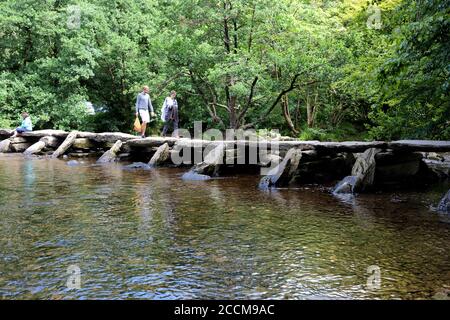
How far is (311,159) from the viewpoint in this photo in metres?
10.3

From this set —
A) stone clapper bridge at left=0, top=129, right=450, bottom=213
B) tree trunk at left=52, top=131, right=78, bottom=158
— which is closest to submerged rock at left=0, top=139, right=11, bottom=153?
tree trunk at left=52, top=131, right=78, bottom=158

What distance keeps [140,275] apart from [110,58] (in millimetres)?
19773

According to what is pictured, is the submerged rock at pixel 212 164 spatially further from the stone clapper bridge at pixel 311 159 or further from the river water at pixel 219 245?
the river water at pixel 219 245

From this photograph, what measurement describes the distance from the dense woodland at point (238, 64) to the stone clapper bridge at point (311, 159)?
128 centimetres

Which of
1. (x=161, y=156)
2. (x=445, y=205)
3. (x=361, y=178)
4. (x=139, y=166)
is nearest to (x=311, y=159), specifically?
(x=361, y=178)

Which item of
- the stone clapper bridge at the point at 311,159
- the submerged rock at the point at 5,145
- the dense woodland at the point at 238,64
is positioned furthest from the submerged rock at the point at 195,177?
the submerged rock at the point at 5,145

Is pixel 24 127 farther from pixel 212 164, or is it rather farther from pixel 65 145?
pixel 212 164

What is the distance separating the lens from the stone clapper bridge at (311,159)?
893 centimetres

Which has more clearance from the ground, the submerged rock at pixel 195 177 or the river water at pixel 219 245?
the submerged rock at pixel 195 177

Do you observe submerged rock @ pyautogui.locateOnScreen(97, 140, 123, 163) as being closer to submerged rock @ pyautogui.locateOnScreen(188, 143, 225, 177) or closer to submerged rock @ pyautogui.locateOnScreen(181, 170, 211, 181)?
submerged rock @ pyautogui.locateOnScreen(188, 143, 225, 177)

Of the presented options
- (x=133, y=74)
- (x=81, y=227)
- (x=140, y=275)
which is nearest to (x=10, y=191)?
(x=81, y=227)

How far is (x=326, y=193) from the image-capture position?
340 inches

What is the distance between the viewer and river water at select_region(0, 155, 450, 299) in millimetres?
3746
